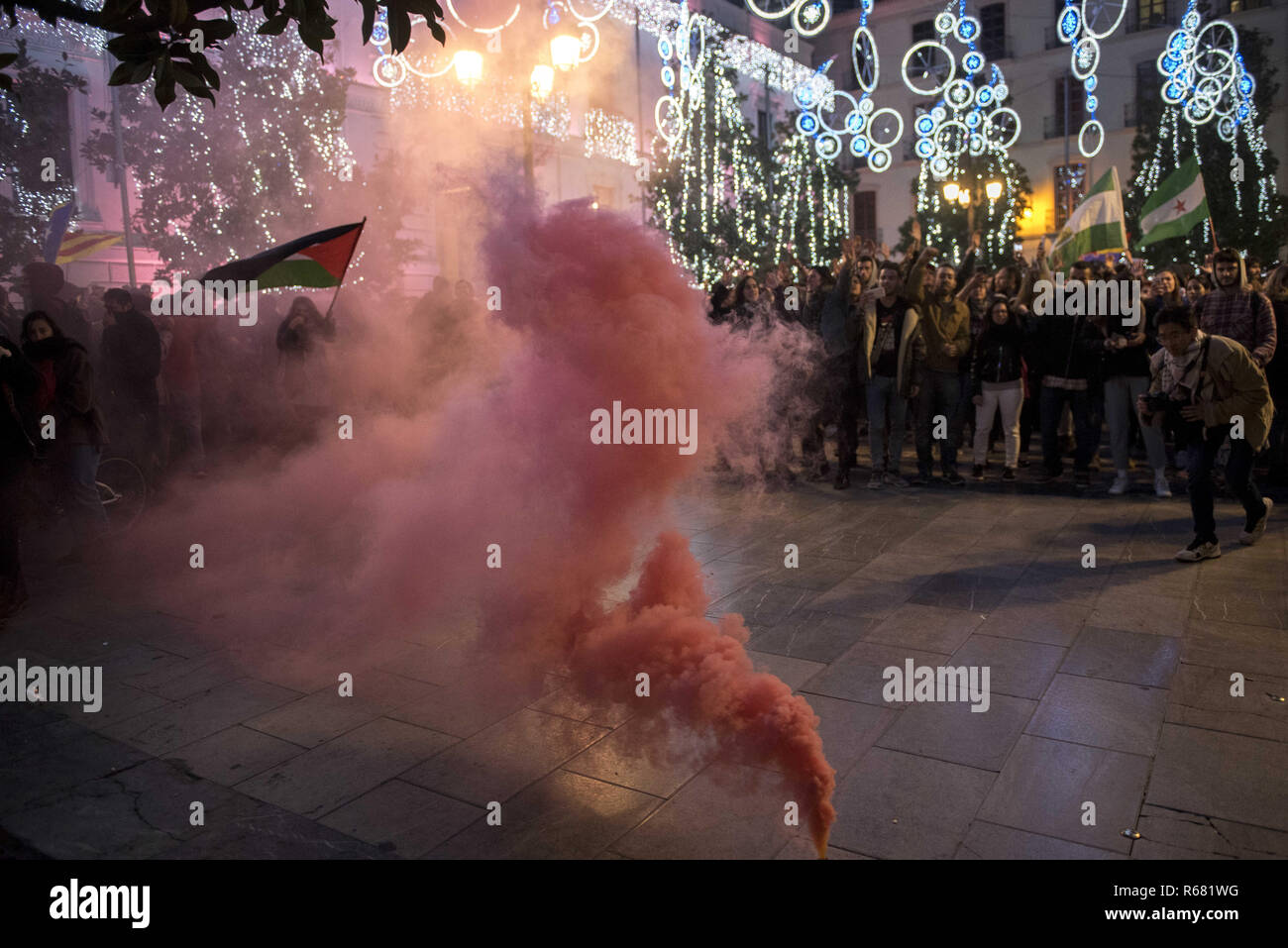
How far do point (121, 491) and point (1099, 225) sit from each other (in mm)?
11109

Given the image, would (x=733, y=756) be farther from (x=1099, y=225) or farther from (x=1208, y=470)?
(x=1099, y=225)

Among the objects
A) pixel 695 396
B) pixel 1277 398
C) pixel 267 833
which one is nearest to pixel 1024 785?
pixel 695 396

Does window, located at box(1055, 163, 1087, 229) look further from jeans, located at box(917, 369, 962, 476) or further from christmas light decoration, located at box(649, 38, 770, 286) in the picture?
jeans, located at box(917, 369, 962, 476)

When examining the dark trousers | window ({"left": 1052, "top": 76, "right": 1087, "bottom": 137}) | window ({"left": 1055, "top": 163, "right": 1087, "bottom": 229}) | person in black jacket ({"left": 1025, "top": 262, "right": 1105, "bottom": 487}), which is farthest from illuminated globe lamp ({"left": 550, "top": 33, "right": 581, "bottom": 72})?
window ({"left": 1052, "top": 76, "right": 1087, "bottom": 137})

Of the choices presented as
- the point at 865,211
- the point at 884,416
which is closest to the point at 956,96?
the point at 884,416

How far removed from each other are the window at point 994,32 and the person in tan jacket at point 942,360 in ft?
116

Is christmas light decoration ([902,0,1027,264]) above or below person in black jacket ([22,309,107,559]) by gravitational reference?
above

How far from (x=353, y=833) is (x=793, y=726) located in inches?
61.9

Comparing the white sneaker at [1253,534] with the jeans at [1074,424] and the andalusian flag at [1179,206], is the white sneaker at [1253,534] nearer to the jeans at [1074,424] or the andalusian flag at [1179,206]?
the jeans at [1074,424]

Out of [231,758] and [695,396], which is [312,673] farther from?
[695,396]

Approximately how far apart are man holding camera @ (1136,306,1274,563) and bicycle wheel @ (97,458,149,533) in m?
8.44

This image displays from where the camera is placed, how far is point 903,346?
30.1ft

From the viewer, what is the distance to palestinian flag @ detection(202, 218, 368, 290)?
6.52 m

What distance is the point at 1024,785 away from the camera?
11.2ft
